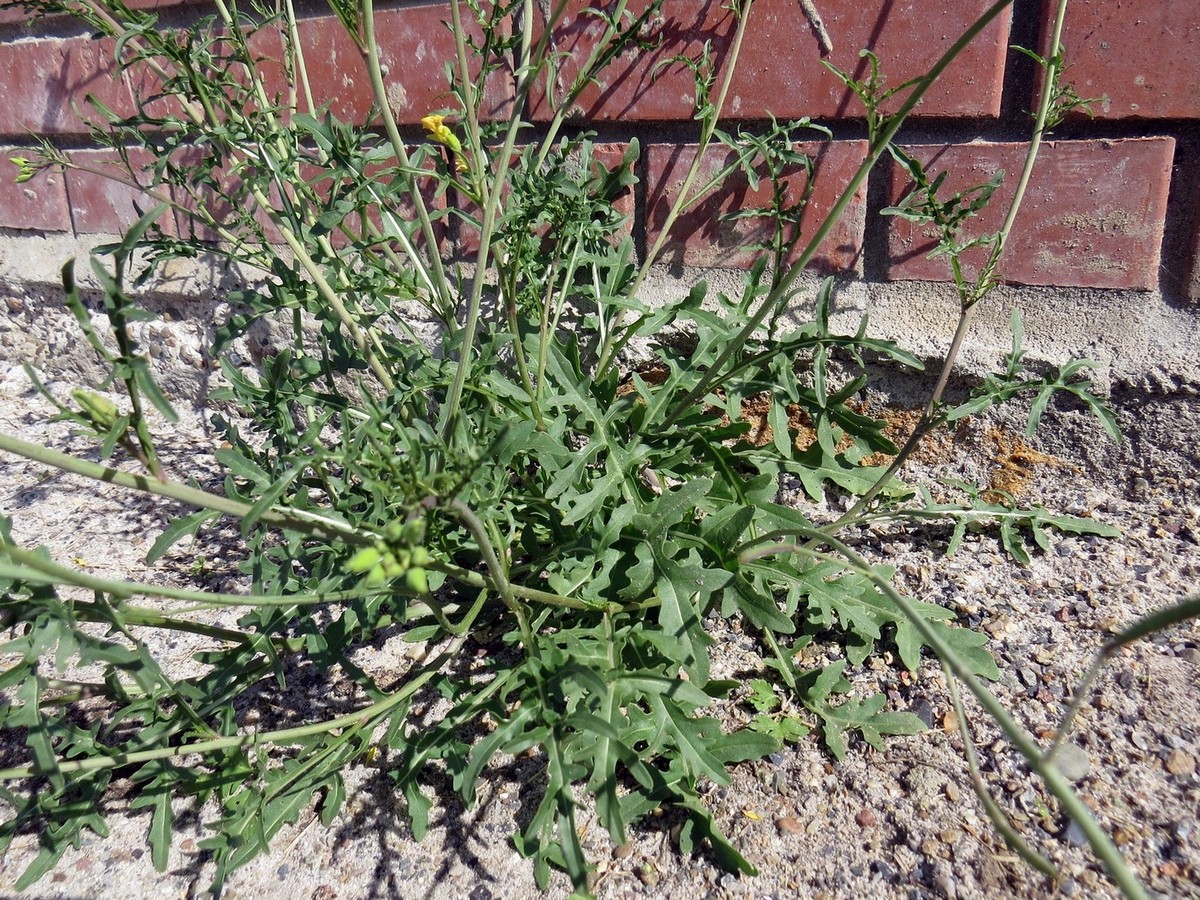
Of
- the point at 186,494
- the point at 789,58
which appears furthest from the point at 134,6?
the point at 186,494

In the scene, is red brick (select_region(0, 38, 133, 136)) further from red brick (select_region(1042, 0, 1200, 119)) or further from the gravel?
red brick (select_region(1042, 0, 1200, 119))

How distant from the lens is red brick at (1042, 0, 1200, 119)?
108 centimetres

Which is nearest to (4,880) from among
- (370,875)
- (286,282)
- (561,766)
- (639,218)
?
(370,875)

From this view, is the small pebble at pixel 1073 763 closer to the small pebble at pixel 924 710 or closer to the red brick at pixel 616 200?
the small pebble at pixel 924 710

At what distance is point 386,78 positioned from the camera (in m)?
1.43

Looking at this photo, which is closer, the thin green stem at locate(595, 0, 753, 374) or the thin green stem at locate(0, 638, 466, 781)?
the thin green stem at locate(0, 638, 466, 781)

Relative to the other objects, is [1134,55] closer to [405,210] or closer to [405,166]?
[405,166]

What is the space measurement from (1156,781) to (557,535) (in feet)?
2.44

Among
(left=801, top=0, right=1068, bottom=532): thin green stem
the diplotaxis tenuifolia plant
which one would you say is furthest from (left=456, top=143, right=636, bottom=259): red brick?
(left=801, top=0, right=1068, bottom=532): thin green stem

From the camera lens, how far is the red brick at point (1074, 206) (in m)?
1.15

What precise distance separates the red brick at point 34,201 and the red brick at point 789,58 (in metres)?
1.05

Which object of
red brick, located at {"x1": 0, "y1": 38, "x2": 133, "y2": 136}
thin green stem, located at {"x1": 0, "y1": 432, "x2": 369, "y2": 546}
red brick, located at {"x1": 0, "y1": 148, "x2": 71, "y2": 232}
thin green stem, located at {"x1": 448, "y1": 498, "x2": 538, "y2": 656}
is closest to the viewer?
thin green stem, located at {"x1": 0, "y1": 432, "x2": 369, "y2": 546}

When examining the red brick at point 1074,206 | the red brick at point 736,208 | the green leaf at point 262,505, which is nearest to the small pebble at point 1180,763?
the red brick at point 1074,206

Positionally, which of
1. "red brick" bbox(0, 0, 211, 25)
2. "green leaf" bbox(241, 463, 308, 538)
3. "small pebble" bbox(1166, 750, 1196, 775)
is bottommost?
"small pebble" bbox(1166, 750, 1196, 775)
